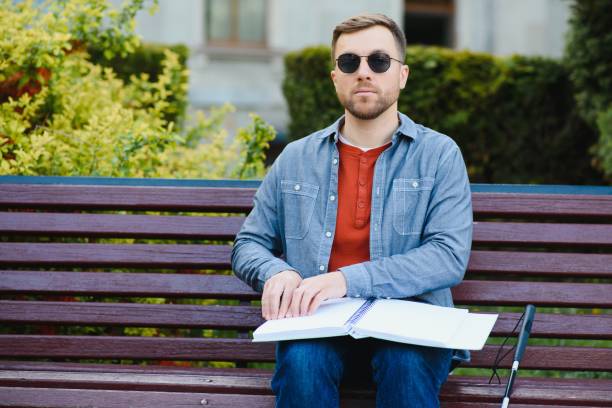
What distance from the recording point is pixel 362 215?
3031 mm

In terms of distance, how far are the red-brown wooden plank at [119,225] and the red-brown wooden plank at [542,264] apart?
95 cm

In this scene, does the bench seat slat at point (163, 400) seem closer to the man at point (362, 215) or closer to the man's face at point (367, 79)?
the man at point (362, 215)

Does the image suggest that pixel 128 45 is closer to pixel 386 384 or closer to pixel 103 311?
pixel 103 311

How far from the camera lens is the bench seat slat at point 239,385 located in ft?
9.82

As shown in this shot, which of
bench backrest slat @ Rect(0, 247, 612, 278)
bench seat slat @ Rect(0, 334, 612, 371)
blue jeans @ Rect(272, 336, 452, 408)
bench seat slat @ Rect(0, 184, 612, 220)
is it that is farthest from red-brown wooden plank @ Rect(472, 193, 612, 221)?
blue jeans @ Rect(272, 336, 452, 408)

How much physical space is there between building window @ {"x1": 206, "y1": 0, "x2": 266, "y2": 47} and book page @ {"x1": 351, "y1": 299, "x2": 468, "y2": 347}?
12352mm

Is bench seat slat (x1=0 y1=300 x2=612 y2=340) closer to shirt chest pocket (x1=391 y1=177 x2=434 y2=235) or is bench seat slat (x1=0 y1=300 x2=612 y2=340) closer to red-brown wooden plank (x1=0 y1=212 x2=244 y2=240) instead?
red-brown wooden plank (x1=0 y1=212 x2=244 y2=240)

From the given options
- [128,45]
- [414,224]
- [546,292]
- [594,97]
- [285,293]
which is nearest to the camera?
[285,293]

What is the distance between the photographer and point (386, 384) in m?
2.63

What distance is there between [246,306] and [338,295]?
75 centimetres

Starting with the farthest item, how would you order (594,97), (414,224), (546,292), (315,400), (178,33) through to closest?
(178,33)
(594,97)
(546,292)
(414,224)
(315,400)

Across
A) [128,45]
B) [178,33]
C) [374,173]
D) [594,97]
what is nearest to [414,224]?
[374,173]

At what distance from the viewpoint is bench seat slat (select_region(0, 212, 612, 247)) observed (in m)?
3.43

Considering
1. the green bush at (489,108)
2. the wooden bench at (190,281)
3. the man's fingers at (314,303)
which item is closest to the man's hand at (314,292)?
the man's fingers at (314,303)
